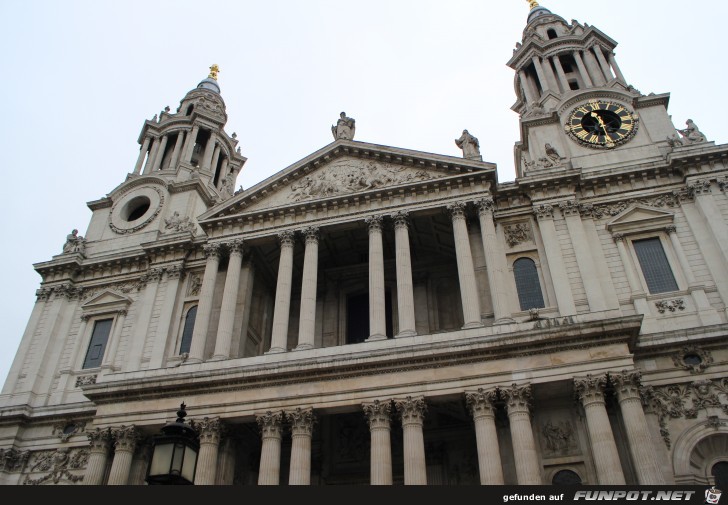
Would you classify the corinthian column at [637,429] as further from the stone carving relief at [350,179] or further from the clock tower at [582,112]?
Result: the stone carving relief at [350,179]

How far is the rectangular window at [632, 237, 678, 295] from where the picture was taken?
23.8 m

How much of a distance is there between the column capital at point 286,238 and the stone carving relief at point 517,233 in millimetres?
9263

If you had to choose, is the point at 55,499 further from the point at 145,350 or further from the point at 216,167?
the point at 216,167

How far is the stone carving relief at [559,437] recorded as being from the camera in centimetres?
2003

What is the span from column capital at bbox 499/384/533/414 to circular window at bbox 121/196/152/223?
2438 cm

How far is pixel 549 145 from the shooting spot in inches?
1118

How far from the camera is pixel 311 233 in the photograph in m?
26.7

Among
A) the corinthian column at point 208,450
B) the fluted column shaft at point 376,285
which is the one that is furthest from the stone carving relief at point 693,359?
the corinthian column at point 208,450

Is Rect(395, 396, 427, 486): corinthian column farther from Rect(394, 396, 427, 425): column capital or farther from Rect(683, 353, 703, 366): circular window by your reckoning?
Rect(683, 353, 703, 366): circular window

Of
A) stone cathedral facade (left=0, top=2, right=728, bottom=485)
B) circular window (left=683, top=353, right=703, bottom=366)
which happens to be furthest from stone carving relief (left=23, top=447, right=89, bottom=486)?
circular window (left=683, top=353, right=703, bottom=366)

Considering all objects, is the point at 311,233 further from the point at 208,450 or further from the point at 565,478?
the point at 565,478

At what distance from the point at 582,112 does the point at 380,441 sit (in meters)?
20.2

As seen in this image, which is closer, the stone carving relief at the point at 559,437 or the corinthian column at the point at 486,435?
the corinthian column at the point at 486,435

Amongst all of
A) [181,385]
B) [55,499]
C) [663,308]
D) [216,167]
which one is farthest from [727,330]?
[216,167]
